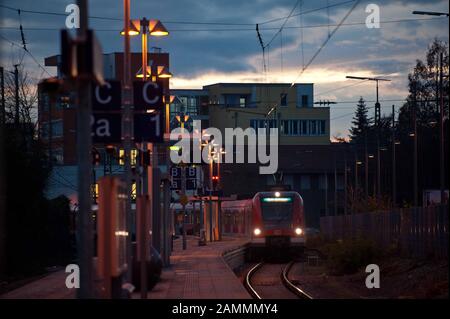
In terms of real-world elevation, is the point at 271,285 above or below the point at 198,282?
below

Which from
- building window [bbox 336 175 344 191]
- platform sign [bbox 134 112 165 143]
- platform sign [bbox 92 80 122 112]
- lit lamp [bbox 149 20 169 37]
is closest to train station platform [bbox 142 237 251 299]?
platform sign [bbox 134 112 165 143]

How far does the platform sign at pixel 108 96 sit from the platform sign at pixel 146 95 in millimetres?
2389

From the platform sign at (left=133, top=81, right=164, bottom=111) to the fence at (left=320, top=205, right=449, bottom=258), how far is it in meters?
10.2

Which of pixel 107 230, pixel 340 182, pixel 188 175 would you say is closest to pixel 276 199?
pixel 188 175

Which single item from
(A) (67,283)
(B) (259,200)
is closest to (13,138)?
(A) (67,283)

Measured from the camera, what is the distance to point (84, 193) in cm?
1439

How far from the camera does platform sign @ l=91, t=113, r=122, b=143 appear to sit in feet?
62.8

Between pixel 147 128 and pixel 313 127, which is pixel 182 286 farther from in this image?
pixel 313 127

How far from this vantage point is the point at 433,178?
82188 mm

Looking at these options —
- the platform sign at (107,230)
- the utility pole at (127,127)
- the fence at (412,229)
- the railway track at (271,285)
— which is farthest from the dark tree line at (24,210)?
the platform sign at (107,230)

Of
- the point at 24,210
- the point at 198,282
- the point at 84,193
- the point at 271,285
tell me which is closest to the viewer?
the point at 84,193

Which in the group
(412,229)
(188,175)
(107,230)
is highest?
(188,175)

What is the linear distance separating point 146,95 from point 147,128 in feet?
3.26

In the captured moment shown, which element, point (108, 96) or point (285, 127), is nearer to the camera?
point (108, 96)
